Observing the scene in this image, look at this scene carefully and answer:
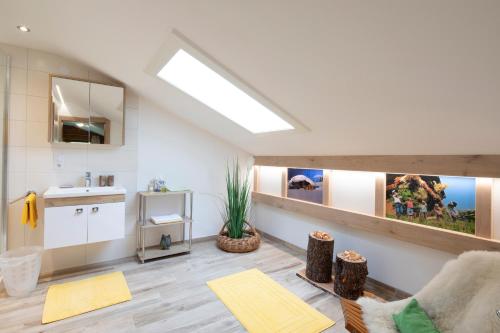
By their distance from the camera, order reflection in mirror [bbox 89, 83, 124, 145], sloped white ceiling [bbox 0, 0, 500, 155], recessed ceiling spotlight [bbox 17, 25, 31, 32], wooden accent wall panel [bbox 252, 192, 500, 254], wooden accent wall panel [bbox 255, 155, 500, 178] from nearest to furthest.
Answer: sloped white ceiling [bbox 0, 0, 500, 155] → wooden accent wall panel [bbox 255, 155, 500, 178] → wooden accent wall panel [bbox 252, 192, 500, 254] → recessed ceiling spotlight [bbox 17, 25, 31, 32] → reflection in mirror [bbox 89, 83, 124, 145]

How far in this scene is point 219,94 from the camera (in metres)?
2.87

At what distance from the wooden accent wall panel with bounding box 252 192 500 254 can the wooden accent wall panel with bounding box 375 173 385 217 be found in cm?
9

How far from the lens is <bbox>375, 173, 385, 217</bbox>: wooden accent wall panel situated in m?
2.52

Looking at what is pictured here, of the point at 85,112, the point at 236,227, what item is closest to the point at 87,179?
the point at 85,112

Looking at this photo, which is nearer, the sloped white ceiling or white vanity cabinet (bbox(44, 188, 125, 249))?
the sloped white ceiling

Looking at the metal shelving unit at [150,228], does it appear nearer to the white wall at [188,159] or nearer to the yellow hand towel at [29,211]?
the white wall at [188,159]

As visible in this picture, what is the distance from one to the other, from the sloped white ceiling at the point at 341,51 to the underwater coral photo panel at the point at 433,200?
13.3 inches

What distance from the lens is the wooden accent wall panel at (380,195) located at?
252cm

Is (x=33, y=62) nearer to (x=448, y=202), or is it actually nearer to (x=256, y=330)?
(x=256, y=330)

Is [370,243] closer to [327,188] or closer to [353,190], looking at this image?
[353,190]

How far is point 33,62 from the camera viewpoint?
2.57 meters

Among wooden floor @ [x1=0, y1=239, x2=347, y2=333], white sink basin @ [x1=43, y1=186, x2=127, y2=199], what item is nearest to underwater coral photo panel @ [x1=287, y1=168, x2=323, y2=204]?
wooden floor @ [x1=0, y1=239, x2=347, y2=333]

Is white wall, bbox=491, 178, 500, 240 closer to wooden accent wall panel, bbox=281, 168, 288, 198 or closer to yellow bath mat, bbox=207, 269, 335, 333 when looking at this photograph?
A: yellow bath mat, bbox=207, 269, 335, 333

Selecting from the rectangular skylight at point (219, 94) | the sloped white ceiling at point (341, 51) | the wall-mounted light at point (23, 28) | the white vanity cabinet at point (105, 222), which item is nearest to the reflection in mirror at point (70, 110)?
the sloped white ceiling at point (341, 51)
